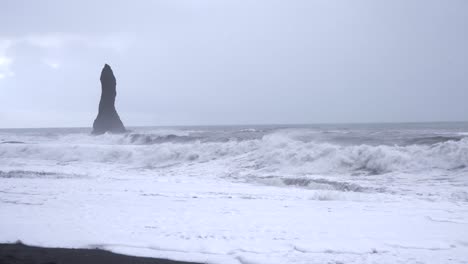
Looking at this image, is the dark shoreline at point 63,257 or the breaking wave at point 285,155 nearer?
the dark shoreline at point 63,257

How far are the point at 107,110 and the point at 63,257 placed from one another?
56.4 metres

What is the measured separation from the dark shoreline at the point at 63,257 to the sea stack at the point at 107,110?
53006mm

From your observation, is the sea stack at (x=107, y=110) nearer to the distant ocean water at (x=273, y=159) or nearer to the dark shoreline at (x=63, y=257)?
the distant ocean water at (x=273, y=159)

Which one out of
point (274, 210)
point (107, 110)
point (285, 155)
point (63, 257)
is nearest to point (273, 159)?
point (285, 155)

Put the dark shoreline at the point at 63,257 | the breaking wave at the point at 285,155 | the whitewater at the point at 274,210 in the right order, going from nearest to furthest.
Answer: the dark shoreline at the point at 63,257
the whitewater at the point at 274,210
the breaking wave at the point at 285,155

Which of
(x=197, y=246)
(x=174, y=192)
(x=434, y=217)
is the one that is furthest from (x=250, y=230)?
(x=174, y=192)

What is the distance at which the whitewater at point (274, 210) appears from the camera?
18.3 ft

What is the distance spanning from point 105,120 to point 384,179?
168 feet

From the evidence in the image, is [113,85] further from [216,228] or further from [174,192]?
[216,228]

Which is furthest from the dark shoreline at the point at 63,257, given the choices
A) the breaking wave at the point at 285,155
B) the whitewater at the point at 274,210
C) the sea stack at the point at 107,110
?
the sea stack at the point at 107,110

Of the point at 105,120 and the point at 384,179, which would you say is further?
the point at 105,120

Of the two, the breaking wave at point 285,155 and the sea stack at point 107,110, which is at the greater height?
the sea stack at point 107,110

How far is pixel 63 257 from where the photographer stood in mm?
5262

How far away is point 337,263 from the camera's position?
16.2 ft
